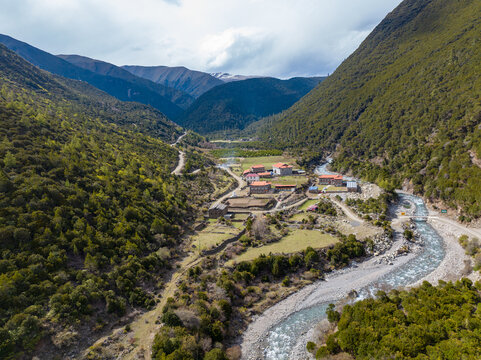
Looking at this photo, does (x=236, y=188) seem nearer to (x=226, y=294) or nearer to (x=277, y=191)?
(x=277, y=191)

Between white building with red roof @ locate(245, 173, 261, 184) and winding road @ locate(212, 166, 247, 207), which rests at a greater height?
white building with red roof @ locate(245, 173, 261, 184)

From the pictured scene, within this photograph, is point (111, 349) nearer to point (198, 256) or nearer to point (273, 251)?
point (198, 256)

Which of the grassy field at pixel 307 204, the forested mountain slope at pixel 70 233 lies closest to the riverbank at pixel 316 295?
the forested mountain slope at pixel 70 233

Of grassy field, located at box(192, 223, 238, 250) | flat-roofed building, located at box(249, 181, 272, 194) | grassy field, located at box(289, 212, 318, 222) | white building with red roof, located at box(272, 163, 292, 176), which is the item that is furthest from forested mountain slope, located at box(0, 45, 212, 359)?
white building with red roof, located at box(272, 163, 292, 176)

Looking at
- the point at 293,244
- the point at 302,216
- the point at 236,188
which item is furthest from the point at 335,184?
the point at 293,244

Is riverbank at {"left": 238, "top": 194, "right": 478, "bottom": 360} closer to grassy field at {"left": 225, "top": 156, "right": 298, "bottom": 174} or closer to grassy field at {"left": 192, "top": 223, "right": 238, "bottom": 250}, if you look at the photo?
grassy field at {"left": 192, "top": 223, "right": 238, "bottom": 250}
